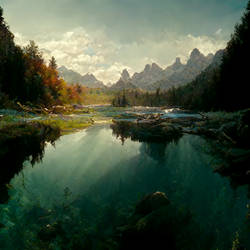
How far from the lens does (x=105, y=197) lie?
842 cm

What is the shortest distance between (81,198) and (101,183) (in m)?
1.94

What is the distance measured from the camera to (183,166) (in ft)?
42.5

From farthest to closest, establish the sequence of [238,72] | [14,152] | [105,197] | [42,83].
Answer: [42,83]
[238,72]
[14,152]
[105,197]

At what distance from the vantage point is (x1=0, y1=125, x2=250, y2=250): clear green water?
19.1 ft

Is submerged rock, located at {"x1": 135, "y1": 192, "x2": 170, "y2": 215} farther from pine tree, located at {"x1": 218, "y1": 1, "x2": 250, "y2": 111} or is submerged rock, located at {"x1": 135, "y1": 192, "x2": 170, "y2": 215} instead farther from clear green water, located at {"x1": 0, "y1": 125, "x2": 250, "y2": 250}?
pine tree, located at {"x1": 218, "y1": 1, "x2": 250, "y2": 111}

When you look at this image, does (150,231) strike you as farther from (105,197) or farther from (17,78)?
(17,78)

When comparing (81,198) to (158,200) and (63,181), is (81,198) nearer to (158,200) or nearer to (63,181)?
(63,181)

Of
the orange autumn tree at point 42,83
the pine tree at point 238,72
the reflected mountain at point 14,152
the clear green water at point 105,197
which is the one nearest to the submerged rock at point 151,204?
the clear green water at point 105,197

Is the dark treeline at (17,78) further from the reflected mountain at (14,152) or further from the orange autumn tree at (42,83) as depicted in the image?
the reflected mountain at (14,152)

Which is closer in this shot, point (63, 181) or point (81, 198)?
point (81, 198)

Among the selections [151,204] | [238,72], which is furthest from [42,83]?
[151,204]

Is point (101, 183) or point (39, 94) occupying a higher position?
point (39, 94)

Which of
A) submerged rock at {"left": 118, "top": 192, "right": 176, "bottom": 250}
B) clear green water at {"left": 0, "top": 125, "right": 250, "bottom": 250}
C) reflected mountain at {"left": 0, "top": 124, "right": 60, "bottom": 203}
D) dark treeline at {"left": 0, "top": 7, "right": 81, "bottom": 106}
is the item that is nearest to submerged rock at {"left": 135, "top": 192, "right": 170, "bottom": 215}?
submerged rock at {"left": 118, "top": 192, "right": 176, "bottom": 250}

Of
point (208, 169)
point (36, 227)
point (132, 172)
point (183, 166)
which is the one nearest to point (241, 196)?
point (208, 169)
